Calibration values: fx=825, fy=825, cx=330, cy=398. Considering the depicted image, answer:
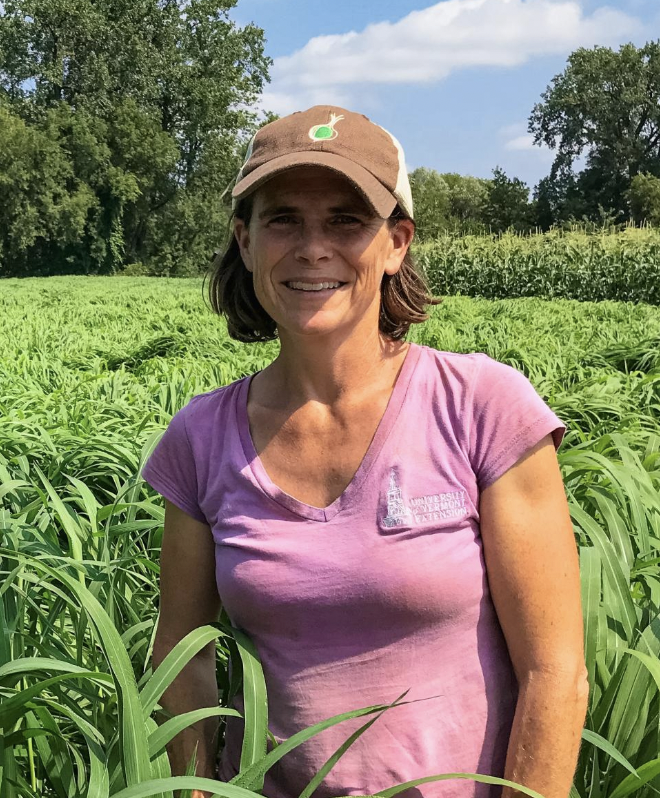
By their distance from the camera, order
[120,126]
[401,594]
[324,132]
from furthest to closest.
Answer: [120,126]
[324,132]
[401,594]

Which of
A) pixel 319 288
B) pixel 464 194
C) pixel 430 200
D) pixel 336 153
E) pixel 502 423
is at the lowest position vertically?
pixel 502 423

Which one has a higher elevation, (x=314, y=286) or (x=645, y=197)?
(x=645, y=197)

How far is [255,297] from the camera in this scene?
1682mm

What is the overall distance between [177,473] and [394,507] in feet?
1.37

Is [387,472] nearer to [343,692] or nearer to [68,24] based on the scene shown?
[343,692]

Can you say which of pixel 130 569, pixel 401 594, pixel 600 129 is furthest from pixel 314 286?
pixel 600 129

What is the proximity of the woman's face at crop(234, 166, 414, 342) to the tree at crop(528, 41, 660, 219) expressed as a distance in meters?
57.3

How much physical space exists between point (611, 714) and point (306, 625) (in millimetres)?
602

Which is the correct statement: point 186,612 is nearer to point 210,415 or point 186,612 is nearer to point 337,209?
point 210,415

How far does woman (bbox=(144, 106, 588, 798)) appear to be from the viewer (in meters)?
1.23

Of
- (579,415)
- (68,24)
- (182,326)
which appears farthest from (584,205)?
(579,415)

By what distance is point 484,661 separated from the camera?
1279mm

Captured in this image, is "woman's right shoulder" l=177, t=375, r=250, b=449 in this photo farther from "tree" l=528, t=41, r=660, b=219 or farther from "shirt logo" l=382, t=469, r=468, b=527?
"tree" l=528, t=41, r=660, b=219

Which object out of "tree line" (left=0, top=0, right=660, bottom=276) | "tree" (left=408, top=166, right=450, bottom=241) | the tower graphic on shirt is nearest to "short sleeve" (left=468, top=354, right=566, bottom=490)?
the tower graphic on shirt
